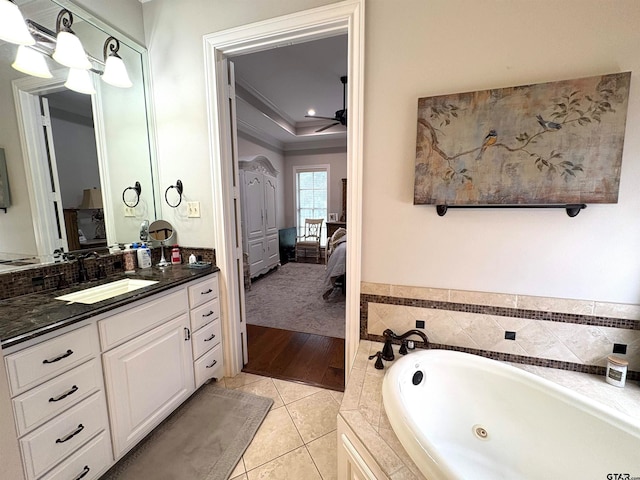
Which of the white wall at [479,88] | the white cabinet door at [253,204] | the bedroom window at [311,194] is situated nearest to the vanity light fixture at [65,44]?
the white wall at [479,88]

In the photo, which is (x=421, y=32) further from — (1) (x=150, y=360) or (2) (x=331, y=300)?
(2) (x=331, y=300)

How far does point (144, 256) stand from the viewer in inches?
74.9

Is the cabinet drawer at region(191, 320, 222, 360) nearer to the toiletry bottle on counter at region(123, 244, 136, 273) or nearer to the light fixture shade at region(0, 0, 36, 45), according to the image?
the toiletry bottle on counter at region(123, 244, 136, 273)

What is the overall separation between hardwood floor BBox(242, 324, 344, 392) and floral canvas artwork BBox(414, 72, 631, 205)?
5.00ft

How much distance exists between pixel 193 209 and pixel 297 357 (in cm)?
151

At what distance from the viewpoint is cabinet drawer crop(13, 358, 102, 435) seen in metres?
0.93

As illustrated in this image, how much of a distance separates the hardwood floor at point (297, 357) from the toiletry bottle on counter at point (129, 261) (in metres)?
1.15

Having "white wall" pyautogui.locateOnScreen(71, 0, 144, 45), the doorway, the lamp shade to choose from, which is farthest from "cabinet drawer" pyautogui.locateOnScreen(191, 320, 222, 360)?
"white wall" pyautogui.locateOnScreen(71, 0, 144, 45)

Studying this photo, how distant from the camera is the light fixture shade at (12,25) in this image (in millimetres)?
1151

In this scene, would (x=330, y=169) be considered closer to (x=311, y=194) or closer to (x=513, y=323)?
(x=311, y=194)

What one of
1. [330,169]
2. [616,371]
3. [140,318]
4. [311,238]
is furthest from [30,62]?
[311,238]

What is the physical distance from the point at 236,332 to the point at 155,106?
72.0 inches

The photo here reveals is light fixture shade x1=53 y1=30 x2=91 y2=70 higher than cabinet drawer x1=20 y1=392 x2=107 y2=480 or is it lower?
higher

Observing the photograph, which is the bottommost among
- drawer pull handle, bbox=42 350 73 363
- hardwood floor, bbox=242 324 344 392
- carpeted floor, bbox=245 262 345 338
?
hardwood floor, bbox=242 324 344 392
